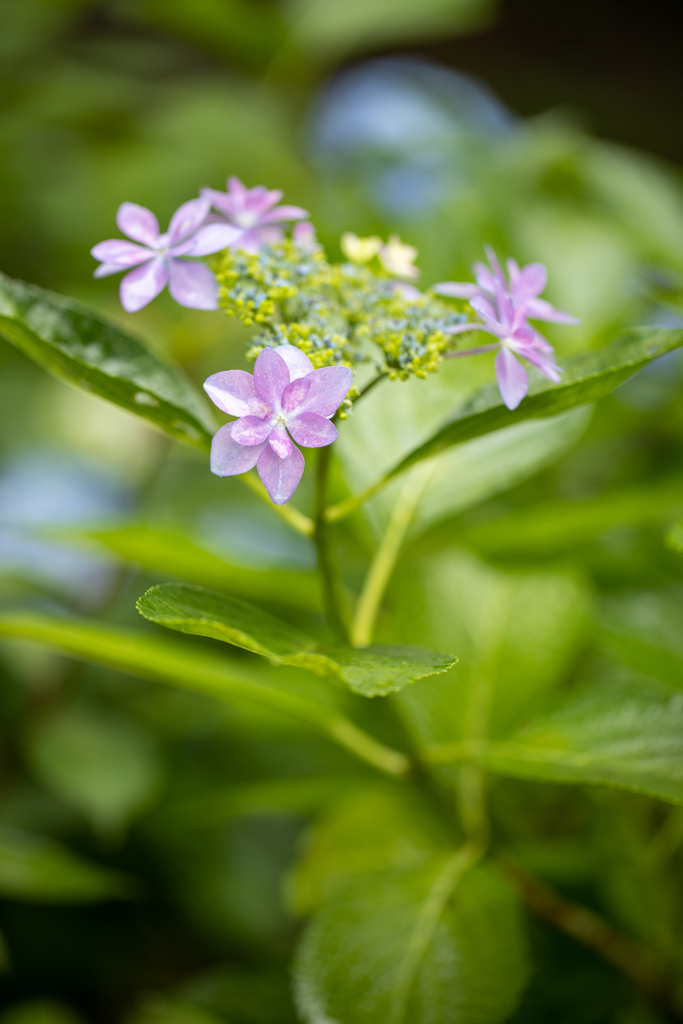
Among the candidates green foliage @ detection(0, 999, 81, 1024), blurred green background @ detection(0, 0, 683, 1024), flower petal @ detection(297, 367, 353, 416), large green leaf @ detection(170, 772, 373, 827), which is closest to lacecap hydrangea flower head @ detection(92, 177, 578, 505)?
flower petal @ detection(297, 367, 353, 416)

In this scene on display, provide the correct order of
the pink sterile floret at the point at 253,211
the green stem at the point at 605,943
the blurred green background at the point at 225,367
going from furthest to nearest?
the blurred green background at the point at 225,367
the green stem at the point at 605,943
the pink sterile floret at the point at 253,211

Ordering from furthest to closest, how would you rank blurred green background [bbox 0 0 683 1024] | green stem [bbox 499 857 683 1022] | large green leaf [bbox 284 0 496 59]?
large green leaf [bbox 284 0 496 59]
blurred green background [bbox 0 0 683 1024]
green stem [bbox 499 857 683 1022]

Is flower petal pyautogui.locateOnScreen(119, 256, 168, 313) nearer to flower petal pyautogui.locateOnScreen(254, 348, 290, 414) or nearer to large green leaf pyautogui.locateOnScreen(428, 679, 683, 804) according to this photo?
flower petal pyautogui.locateOnScreen(254, 348, 290, 414)

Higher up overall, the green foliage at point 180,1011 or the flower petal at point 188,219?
the flower petal at point 188,219

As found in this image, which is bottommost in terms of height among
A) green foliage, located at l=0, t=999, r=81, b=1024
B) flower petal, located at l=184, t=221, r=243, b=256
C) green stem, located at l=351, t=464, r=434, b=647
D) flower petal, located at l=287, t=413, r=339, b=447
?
green foliage, located at l=0, t=999, r=81, b=1024

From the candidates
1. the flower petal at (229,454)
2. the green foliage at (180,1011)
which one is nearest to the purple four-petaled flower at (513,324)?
A: the flower petal at (229,454)

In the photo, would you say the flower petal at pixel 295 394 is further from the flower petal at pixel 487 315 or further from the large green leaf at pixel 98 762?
the large green leaf at pixel 98 762

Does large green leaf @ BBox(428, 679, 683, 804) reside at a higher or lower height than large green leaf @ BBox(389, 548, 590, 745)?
higher

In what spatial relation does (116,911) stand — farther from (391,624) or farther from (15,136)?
(15,136)
